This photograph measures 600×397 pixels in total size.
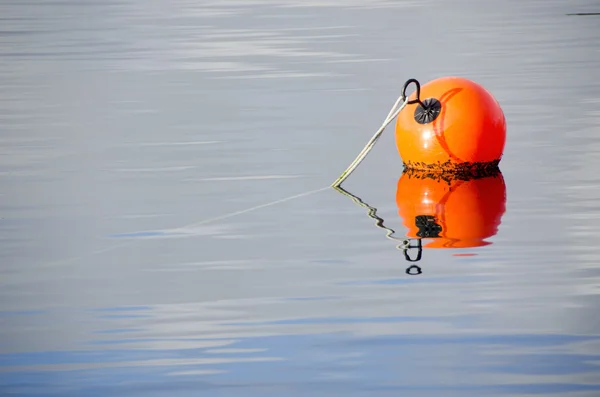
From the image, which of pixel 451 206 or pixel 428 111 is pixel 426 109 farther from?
pixel 451 206

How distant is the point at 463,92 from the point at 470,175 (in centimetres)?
84

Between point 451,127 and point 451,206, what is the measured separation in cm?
118

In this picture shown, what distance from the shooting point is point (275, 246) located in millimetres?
10695

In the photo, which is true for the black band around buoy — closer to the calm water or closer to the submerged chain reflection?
the submerged chain reflection

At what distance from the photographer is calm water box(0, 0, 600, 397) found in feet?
25.1

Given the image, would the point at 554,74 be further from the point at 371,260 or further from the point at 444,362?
the point at 444,362

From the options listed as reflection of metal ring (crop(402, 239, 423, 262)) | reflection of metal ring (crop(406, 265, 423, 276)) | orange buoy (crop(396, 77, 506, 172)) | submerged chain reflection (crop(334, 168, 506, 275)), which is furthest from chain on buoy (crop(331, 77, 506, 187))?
reflection of metal ring (crop(406, 265, 423, 276))

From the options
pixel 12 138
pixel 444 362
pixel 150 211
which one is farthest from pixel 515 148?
pixel 444 362

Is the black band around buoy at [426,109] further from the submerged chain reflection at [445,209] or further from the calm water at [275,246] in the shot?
the calm water at [275,246]

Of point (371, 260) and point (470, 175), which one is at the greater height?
point (470, 175)

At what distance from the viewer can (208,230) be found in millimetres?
11375

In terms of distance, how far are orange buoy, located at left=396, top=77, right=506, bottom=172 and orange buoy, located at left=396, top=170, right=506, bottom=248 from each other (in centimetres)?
21

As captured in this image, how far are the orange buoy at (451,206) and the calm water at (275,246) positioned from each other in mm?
130

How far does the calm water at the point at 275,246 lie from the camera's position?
25.1 ft
